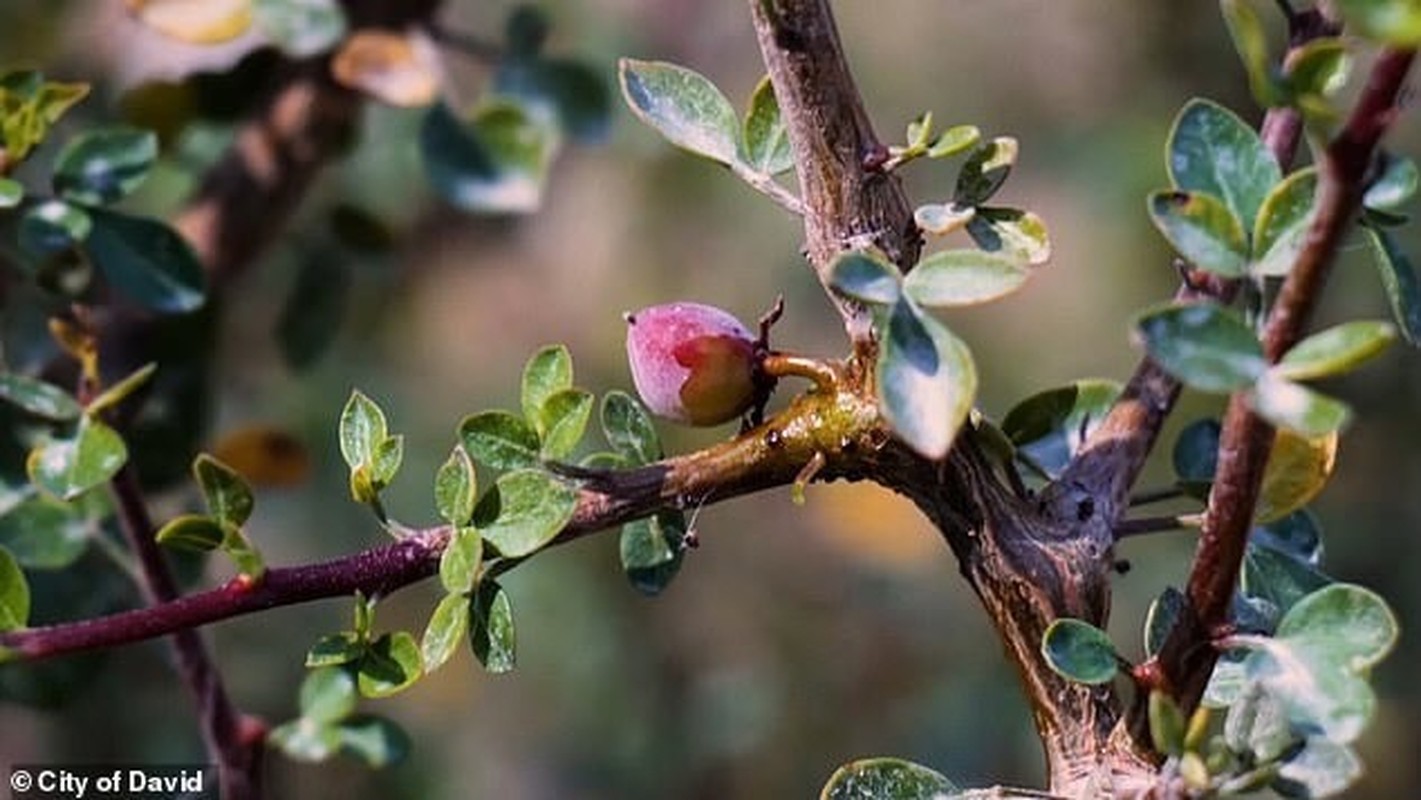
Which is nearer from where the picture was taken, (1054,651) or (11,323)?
(1054,651)

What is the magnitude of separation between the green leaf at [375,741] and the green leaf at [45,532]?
0.48 ft

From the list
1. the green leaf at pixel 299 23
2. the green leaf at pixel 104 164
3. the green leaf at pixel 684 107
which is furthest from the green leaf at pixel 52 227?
the green leaf at pixel 684 107

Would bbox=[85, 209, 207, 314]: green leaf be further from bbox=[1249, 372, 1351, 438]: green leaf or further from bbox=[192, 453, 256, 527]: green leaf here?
bbox=[1249, 372, 1351, 438]: green leaf

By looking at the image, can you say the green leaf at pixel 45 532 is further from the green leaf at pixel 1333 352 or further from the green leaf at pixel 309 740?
the green leaf at pixel 1333 352

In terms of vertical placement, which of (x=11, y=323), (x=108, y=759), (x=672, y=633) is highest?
(x=11, y=323)

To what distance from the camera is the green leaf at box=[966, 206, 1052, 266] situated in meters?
0.51

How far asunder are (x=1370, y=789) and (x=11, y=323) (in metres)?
1.32

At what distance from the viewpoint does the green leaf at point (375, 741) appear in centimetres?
67

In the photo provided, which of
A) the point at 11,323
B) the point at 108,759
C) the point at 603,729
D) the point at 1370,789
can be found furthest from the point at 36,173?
the point at 1370,789

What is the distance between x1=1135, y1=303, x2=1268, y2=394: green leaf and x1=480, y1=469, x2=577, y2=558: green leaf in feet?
0.57

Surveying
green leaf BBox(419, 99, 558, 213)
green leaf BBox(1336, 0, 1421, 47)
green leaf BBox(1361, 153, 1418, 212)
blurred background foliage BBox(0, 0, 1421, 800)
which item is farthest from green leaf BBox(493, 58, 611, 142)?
green leaf BBox(1336, 0, 1421, 47)

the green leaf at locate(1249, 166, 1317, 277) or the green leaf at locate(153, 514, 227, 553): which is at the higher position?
the green leaf at locate(1249, 166, 1317, 277)

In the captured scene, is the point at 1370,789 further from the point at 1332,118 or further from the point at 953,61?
the point at 1332,118

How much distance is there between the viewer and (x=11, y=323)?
875 mm
